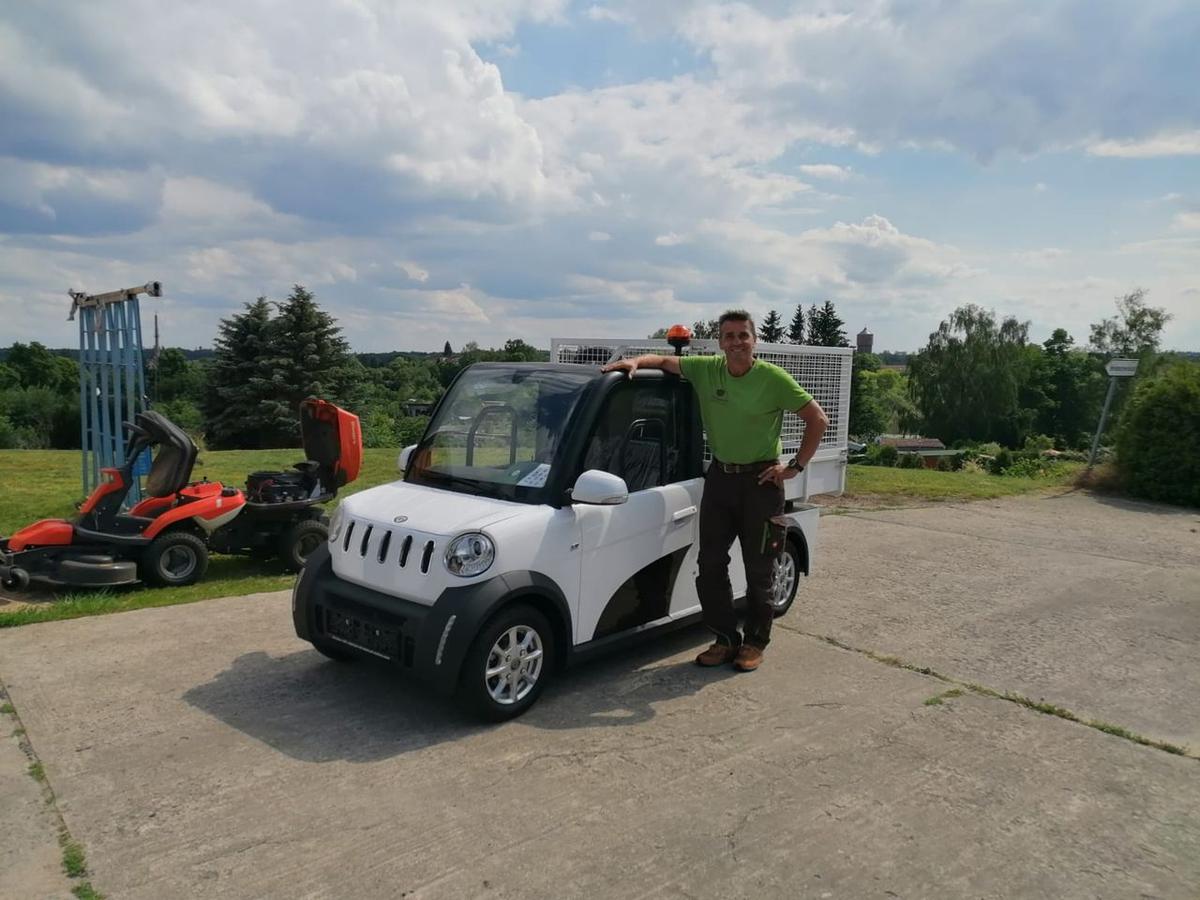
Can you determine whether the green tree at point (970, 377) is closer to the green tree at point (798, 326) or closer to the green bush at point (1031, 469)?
the green tree at point (798, 326)

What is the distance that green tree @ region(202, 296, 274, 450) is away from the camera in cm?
3812

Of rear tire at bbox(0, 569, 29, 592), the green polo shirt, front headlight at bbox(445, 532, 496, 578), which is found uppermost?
the green polo shirt

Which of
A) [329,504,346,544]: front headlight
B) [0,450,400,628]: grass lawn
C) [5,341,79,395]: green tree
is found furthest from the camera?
[5,341,79,395]: green tree

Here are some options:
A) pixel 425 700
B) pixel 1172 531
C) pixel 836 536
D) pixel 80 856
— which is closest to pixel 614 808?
pixel 425 700

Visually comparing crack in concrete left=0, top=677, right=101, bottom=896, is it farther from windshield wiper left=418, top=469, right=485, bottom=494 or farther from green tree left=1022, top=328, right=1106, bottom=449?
green tree left=1022, top=328, right=1106, bottom=449

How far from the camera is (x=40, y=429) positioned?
50.6m

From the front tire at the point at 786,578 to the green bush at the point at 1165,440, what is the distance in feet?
33.4

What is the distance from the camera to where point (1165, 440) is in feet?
44.1

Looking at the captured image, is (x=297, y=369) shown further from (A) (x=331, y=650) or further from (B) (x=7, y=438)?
(A) (x=331, y=650)

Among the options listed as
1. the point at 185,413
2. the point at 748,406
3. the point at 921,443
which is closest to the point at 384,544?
the point at 748,406

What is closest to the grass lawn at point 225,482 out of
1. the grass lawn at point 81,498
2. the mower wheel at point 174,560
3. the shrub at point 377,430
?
the grass lawn at point 81,498

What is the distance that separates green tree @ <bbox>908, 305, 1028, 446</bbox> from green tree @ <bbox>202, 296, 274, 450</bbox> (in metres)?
47.4

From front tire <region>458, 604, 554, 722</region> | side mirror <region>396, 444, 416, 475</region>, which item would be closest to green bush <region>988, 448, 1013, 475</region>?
side mirror <region>396, 444, 416, 475</region>

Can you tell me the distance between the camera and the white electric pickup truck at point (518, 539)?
4121mm
